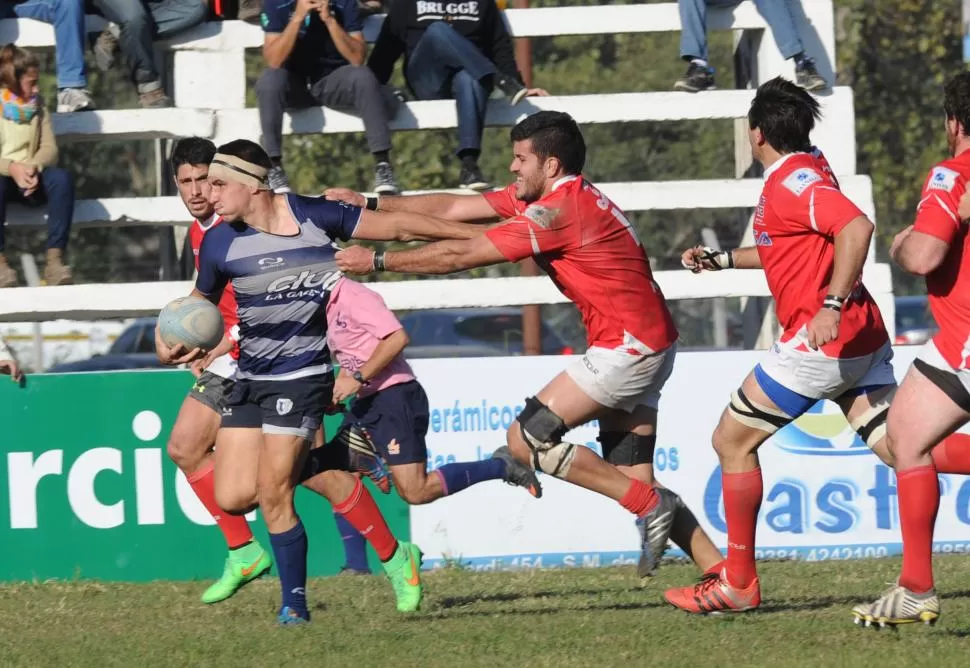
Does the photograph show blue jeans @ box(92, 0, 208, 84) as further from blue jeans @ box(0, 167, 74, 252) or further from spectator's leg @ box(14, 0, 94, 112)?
blue jeans @ box(0, 167, 74, 252)

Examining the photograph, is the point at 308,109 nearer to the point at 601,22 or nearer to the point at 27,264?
the point at 601,22

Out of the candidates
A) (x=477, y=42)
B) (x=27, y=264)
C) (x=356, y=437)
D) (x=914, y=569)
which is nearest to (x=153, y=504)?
(x=356, y=437)

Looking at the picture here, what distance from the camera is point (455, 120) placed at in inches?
467

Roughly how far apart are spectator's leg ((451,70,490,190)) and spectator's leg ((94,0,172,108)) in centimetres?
233

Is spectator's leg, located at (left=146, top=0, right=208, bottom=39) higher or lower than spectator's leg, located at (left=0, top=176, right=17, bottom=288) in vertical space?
higher

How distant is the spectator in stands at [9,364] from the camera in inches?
Result: 377

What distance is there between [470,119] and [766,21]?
2.50 meters

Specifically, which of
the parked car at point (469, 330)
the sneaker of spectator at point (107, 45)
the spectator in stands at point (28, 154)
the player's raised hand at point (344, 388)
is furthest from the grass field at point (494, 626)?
the parked car at point (469, 330)

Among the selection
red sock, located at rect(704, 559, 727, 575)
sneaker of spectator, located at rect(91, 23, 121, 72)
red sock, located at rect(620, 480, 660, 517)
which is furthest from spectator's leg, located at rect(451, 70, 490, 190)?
red sock, located at rect(704, 559, 727, 575)

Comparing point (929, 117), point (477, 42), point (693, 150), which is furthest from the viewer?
point (693, 150)

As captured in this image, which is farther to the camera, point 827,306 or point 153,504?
point 153,504

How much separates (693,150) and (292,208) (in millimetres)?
25800

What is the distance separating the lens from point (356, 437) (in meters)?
7.97

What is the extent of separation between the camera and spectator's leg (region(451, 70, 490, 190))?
36.9 feet
